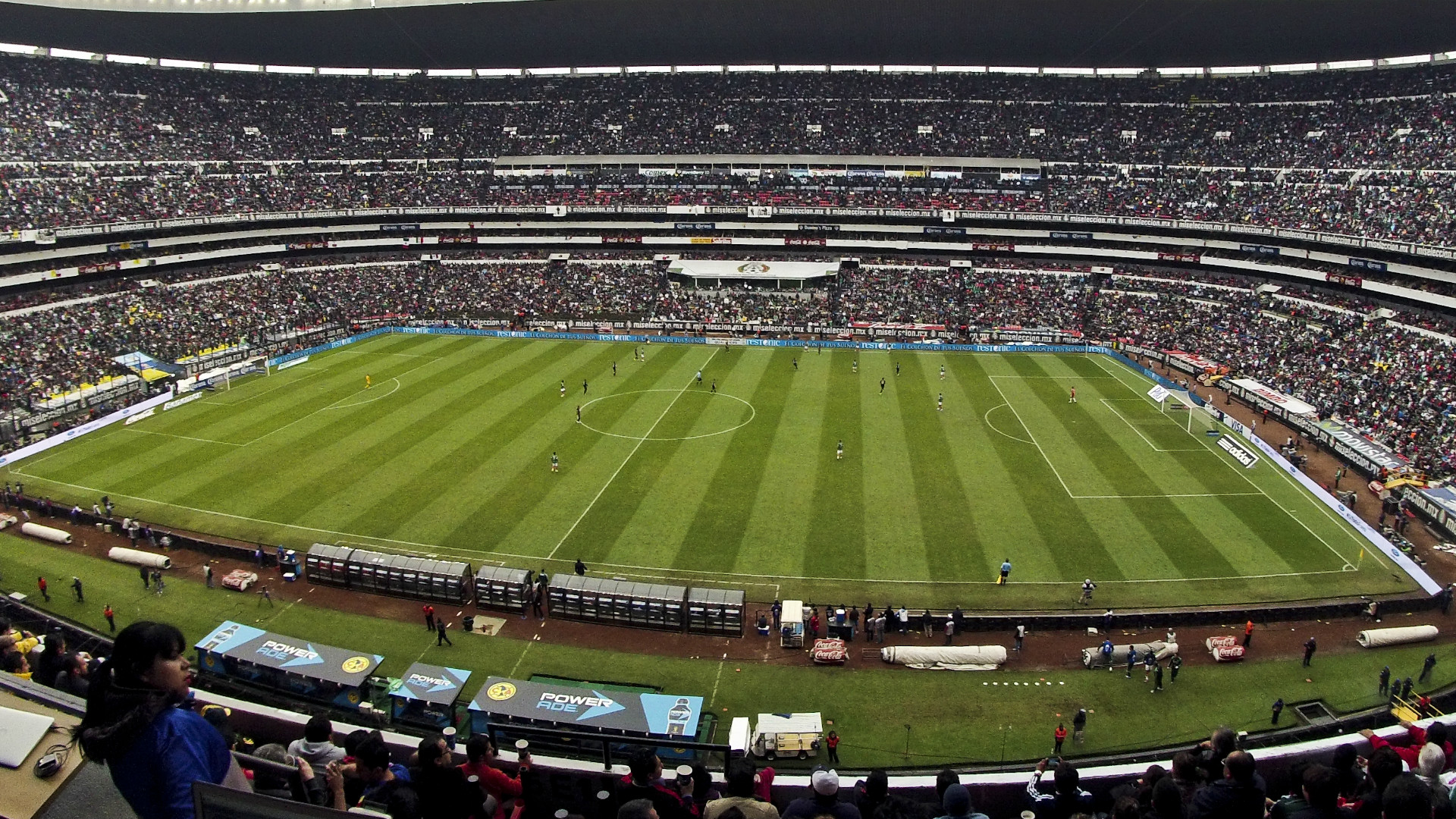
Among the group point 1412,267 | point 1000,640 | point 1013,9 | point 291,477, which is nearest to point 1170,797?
point 1000,640

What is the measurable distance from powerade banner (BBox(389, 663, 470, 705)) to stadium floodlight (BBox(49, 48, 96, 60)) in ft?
280

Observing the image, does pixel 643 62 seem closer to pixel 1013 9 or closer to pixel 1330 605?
pixel 1013 9

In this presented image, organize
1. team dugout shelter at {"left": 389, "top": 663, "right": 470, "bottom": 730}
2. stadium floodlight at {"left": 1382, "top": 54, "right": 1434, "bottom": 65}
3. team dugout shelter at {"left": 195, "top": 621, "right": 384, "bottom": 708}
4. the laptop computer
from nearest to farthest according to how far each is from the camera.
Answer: the laptop computer, team dugout shelter at {"left": 389, "top": 663, "right": 470, "bottom": 730}, team dugout shelter at {"left": 195, "top": 621, "right": 384, "bottom": 708}, stadium floodlight at {"left": 1382, "top": 54, "right": 1434, "bottom": 65}

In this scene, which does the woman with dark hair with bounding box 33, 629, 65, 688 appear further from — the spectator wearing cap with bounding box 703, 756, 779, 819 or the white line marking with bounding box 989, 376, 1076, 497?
the white line marking with bounding box 989, 376, 1076, 497

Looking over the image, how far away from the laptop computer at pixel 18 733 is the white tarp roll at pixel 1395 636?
1245 inches

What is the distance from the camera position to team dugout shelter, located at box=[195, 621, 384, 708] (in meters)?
22.4

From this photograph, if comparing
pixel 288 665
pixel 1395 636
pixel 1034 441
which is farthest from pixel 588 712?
pixel 1034 441

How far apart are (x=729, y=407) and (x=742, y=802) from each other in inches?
1704

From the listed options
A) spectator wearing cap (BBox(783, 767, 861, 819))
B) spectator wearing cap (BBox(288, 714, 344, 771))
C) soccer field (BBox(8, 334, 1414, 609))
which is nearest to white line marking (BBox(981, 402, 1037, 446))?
soccer field (BBox(8, 334, 1414, 609))

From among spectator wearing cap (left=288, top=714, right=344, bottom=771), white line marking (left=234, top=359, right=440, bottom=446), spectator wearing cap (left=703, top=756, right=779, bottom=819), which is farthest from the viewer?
white line marking (left=234, top=359, right=440, bottom=446)

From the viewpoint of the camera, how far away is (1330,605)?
27344 mm

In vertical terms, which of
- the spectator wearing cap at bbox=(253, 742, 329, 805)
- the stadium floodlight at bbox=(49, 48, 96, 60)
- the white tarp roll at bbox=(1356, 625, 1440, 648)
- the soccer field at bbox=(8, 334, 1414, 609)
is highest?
the stadium floodlight at bbox=(49, 48, 96, 60)

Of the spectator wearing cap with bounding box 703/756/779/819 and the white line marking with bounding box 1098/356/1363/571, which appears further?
the white line marking with bounding box 1098/356/1363/571

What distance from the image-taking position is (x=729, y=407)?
165 feet
